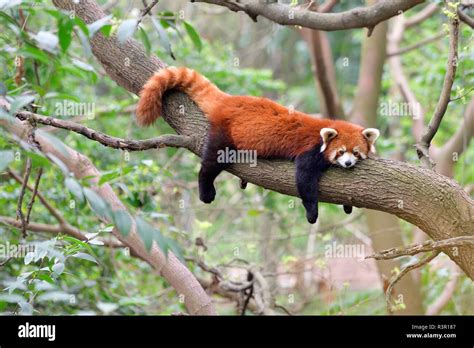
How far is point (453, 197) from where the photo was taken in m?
3.25

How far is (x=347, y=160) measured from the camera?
3594mm

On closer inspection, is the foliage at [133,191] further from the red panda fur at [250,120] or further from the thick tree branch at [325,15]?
the thick tree branch at [325,15]

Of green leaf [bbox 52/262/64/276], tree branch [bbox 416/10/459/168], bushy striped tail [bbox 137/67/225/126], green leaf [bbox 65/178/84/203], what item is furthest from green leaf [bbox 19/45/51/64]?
tree branch [bbox 416/10/459/168]

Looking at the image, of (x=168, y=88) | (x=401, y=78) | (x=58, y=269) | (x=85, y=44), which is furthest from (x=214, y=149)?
(x=401, y=78)

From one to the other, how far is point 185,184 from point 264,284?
1862 millimetres

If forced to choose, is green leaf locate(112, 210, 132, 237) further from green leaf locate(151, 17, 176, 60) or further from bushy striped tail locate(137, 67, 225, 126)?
bushy striped tail locate(137, 67, 225, 126)

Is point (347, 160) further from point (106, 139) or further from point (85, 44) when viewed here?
point (85, 44)

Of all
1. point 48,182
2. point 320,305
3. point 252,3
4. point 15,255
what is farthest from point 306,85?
point 15,255

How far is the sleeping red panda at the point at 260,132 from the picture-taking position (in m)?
3.72

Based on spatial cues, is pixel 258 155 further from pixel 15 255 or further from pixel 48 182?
pixel 48 182

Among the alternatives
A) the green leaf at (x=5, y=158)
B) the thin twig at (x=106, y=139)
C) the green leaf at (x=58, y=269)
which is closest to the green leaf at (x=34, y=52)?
the green leaf at (x=5, y=158)

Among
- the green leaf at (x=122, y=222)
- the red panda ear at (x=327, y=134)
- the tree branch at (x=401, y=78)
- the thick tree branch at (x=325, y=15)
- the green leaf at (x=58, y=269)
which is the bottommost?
the green leaf at (x=58, y=269)

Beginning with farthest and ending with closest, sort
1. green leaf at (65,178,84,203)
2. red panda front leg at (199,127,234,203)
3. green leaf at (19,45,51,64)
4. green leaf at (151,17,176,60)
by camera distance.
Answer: red panda front leg at (199,127,234,203)
green leaf at (151,17,176,60)
green leaf at (19,45,51,64)
green leaf at (65,178,84,203)

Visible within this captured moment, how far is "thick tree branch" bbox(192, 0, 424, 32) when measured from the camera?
13.2 feet
